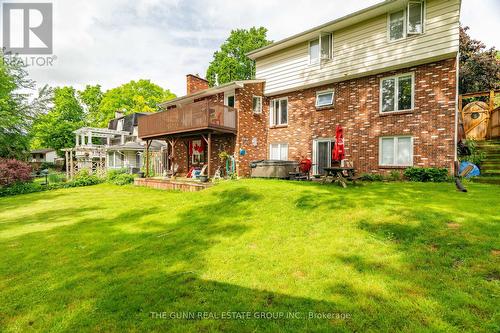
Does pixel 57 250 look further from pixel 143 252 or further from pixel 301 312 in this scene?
pixel 301 312

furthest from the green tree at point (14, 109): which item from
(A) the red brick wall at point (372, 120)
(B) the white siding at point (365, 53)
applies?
(A) the red brick wall at point (372, 120)

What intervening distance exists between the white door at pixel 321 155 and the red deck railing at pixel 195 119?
209 inches

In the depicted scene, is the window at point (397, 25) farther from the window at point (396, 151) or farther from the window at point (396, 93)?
the window at point (396, 151)

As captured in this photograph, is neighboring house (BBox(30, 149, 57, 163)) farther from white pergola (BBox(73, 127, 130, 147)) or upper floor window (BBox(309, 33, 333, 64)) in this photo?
upper floor window (BBox(309, 33, 333, 64))

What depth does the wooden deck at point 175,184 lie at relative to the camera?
13172 millimetres

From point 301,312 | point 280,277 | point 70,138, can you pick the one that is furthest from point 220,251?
point 70,138

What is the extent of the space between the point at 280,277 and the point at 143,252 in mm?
3143

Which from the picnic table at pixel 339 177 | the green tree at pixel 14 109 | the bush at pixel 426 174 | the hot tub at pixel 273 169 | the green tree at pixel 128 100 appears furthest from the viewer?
the green tree at pixel 128 100

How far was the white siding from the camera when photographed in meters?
10.4

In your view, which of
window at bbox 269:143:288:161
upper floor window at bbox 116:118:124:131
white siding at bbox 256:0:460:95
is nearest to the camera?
white siding at bbox 256:0:460:95

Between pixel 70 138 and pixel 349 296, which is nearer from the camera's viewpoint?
pixel 349 296

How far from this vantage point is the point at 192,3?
44.9 feet

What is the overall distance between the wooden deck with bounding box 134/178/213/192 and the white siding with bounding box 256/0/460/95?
8.22 m

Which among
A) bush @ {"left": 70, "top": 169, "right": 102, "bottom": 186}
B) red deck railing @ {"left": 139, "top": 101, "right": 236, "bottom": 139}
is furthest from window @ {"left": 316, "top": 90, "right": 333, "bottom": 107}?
bush @ {"left": 70, "top": 169, "right": 102, "bottom": 186}
